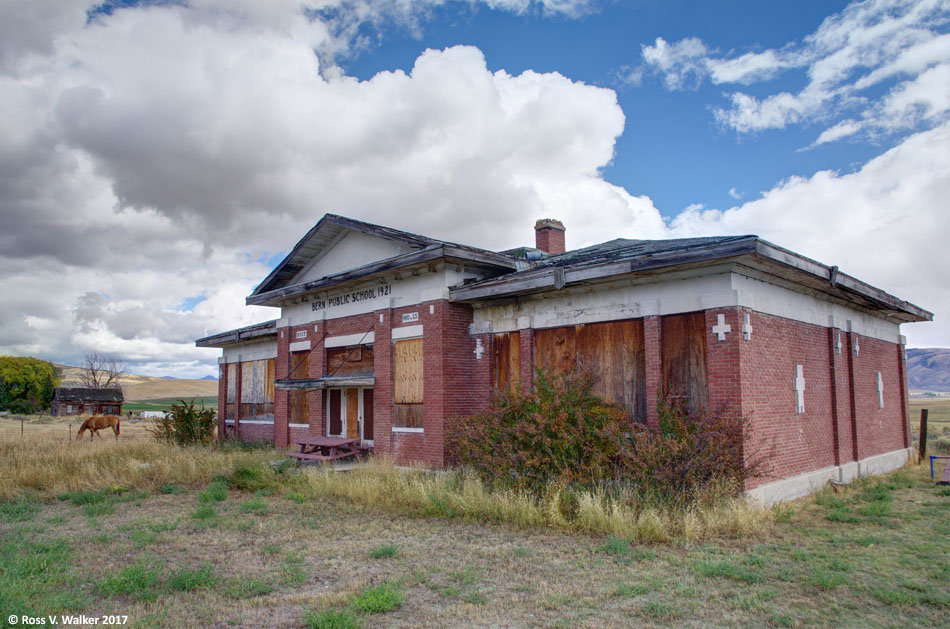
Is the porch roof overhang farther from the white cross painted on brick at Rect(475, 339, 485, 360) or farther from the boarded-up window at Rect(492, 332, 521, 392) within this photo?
the boarded-up window at Rect(492, 332, 521, 392)

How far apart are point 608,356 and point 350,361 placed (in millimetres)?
7582

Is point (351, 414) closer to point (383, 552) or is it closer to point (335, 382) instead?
point (335, 382)

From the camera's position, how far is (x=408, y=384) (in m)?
14.6

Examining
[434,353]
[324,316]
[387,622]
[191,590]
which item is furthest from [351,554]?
[324,316]

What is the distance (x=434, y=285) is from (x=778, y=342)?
6939 millimetres

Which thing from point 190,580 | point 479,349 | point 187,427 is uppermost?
point 479,349

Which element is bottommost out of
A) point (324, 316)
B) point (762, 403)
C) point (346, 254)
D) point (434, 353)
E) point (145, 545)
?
point (145, 545)

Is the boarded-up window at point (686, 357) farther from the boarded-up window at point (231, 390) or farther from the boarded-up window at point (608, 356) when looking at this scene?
the boarded-up window at point (231, 390)

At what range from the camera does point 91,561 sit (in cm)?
750

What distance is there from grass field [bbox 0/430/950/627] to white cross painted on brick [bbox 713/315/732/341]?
9.25 ft

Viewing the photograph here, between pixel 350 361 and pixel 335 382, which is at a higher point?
pixel 350 361

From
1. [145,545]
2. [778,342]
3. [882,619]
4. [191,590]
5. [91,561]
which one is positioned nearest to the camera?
[882,619]

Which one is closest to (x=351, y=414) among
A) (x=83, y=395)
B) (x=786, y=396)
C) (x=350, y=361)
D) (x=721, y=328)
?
(x=350, y=361)

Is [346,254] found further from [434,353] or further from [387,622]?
[387,622]
